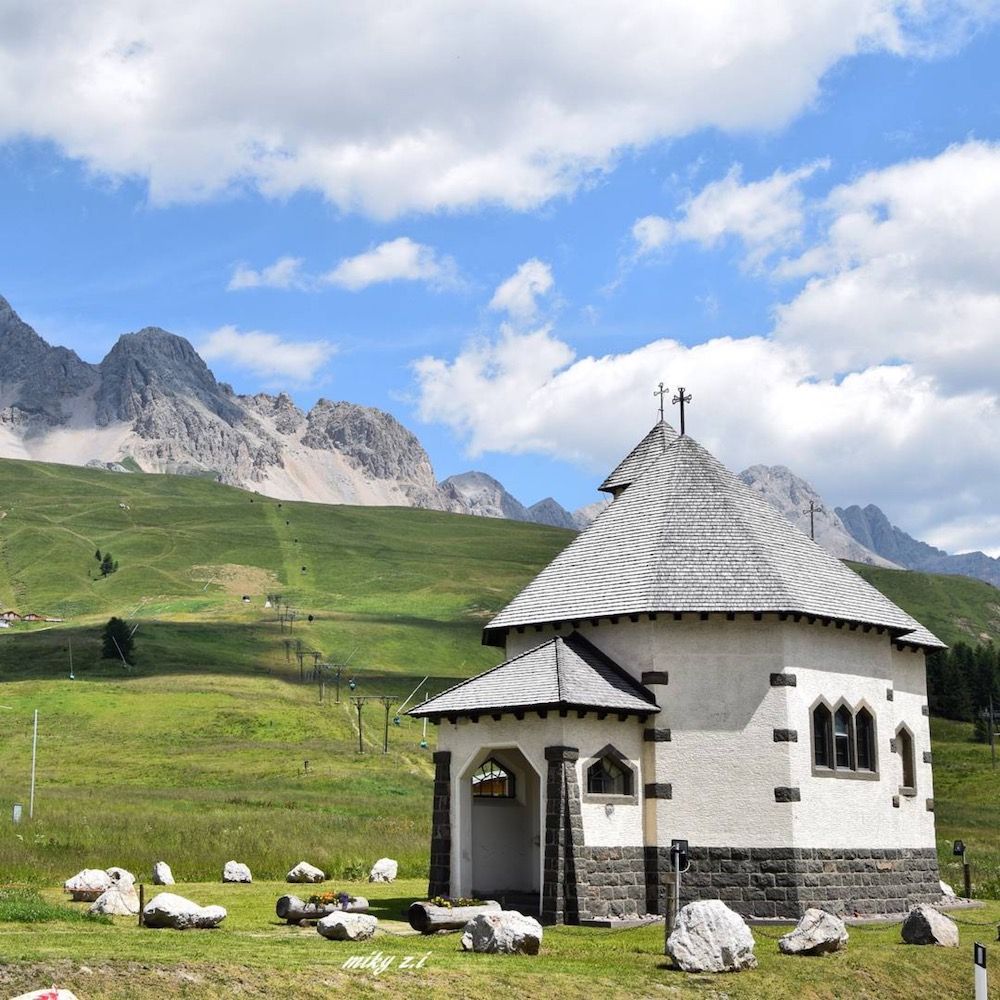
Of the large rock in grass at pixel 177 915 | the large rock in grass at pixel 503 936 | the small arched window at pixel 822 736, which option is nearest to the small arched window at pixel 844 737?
the small arched window at pixel 822 736

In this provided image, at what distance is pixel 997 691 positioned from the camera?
138125 mm

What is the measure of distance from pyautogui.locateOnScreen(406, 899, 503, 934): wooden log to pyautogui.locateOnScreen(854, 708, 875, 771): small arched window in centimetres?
1089

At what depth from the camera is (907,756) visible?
3325cm

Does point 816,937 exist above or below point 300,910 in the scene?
below

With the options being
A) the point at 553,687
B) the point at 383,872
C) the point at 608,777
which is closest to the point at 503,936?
the point at 553,687

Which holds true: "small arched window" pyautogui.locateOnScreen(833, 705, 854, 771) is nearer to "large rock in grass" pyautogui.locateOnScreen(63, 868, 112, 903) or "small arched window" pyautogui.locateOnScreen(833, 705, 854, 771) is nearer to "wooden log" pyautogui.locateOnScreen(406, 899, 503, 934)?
"wooden log" pyautogui.locateOnScreen(406, 899, 503, 934)

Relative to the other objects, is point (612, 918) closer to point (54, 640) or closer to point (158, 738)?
point (158, 738)

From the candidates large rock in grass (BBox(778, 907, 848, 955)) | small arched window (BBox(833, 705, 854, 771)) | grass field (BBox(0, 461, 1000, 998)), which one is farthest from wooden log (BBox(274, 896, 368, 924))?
small arched window (BBox(833, 705, 854, 771))

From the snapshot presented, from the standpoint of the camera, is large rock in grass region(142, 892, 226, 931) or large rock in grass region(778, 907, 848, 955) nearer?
large rock in grass region(778, 907, 848, 955)

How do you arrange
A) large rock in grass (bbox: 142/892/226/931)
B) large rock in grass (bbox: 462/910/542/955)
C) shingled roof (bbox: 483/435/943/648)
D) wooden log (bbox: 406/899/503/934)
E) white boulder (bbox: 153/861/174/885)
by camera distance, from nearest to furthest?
1. large rock in grass (bbox: 462/910/542/955)
2. large rock in grass (bbox: 142/892/226/931)
3. wooden log (bbox: 406/899/503/934)
4. shingled roof (bbox: 483/435/943/648)
5. white boulder (bbox: 153/861/174/885)

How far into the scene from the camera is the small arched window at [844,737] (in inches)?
1184

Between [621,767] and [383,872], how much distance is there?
1048 cm

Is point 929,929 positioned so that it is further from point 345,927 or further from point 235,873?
point 235,873

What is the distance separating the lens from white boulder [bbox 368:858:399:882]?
35.8 m
